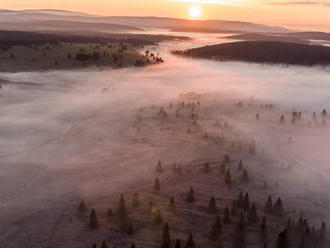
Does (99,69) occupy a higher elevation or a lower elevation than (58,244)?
higher

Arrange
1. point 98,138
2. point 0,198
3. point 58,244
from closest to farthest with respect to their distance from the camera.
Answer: point 58,244
point 0,198
point 98,138

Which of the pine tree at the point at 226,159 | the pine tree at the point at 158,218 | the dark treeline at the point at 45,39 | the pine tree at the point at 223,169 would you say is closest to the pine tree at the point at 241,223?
the pine tree at the point at 158,218

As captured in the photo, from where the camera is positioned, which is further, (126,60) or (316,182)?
(126,60)

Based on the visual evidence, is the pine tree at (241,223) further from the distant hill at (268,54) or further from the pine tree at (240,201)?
the distant hill at (268,54)

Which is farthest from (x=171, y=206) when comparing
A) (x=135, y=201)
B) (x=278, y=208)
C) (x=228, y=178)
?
(x=278, y=208)

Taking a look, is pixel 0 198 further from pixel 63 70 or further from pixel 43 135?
pixel 63 70

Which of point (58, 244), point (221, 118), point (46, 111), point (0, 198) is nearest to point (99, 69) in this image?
point (46, 111)

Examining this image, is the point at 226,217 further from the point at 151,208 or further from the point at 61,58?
the point at 61,58

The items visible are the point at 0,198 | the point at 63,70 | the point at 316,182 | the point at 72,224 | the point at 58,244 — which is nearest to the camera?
the point at 58,244
